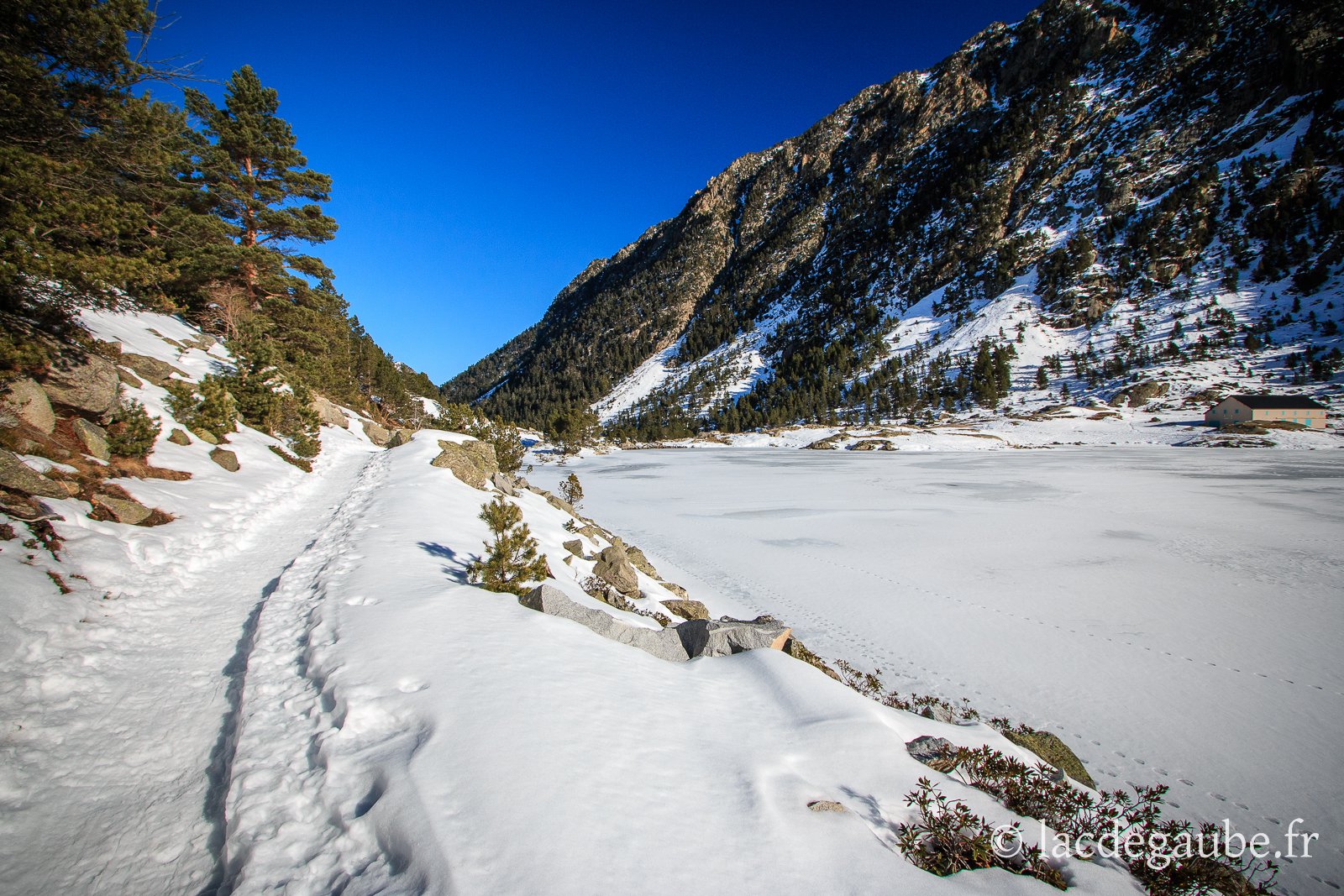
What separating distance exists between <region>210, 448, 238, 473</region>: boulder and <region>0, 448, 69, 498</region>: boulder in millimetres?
5603

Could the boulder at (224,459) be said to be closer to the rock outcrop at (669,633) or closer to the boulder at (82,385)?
the boulder at (82,385)

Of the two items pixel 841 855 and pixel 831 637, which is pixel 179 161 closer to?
pixel 841 855

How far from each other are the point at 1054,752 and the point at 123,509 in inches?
541

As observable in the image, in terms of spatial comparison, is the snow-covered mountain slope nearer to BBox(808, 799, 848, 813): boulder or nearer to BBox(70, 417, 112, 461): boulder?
BBox(808, 799, 848, 813): boulder

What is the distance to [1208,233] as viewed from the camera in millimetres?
89625

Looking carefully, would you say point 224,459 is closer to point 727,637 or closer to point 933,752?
point 727,637

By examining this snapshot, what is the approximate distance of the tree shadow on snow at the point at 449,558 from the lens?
7850 mm

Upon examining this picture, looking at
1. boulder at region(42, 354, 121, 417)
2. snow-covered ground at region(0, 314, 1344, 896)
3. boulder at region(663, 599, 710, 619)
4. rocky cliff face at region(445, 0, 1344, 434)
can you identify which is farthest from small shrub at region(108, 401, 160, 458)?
rocky cliff face at region(445, 0, 1344, 434)

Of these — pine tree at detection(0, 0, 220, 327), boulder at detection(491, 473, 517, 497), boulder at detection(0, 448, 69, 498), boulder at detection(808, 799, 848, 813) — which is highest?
pine tree at detection(0, 0, 220, 327)

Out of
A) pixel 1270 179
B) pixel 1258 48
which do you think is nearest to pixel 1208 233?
pixel 1270 179

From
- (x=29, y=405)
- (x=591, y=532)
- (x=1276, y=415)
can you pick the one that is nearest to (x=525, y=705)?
(x=29, y=405)

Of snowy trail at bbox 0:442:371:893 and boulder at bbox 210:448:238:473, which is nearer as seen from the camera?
snowy trail at bbox 0:442:371:893

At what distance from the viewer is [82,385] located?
8891mm

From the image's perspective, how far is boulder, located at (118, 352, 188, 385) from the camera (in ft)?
42.6
